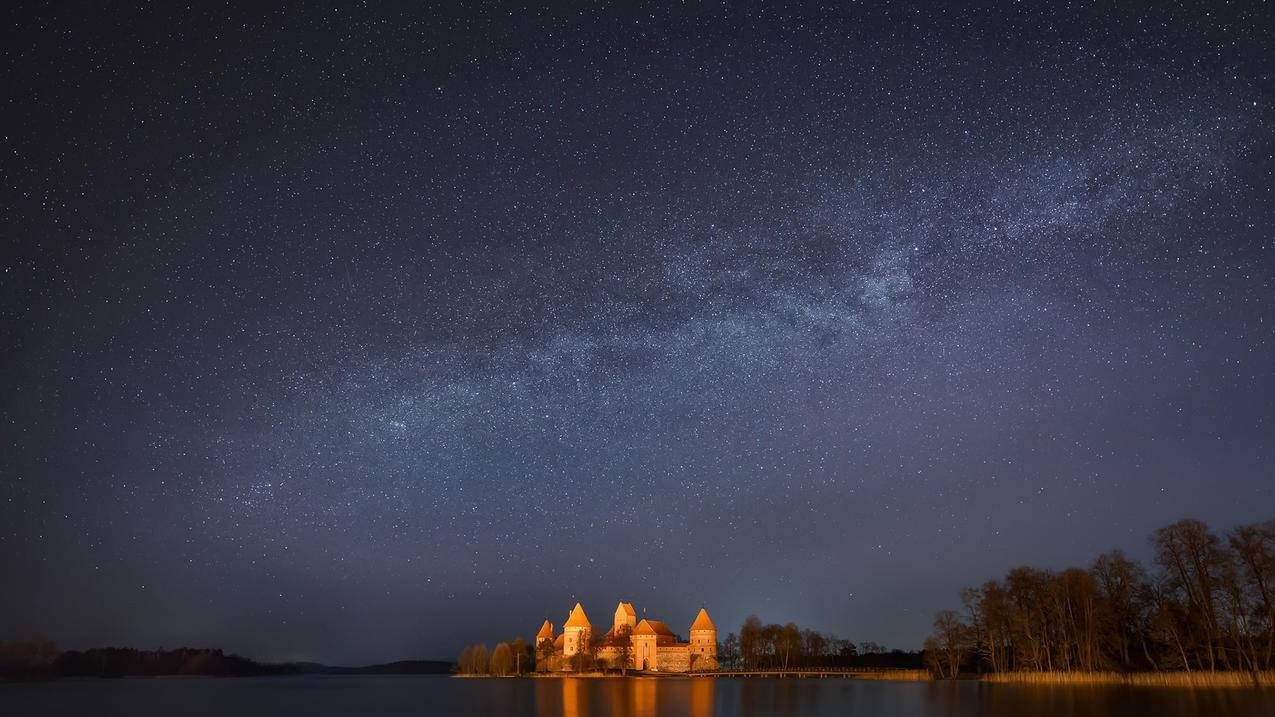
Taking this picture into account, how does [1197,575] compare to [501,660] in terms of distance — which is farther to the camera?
[501,660]

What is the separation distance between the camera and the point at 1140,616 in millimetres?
75250

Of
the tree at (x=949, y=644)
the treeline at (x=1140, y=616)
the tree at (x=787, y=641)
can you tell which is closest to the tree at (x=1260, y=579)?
the treeline at (x=1140, y=616)

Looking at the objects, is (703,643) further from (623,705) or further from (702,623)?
(623,705)

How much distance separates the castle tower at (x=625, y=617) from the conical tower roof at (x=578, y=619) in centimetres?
794

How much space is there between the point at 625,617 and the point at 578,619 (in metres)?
12.5

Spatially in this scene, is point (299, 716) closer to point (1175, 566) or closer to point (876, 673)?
point (1175, 566)

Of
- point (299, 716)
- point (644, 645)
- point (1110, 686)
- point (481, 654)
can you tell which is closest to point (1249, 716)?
point (1110, 686)

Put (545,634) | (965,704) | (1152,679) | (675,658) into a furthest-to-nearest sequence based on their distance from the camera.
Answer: (545,634) → (675,658) → (1152,679) → (965,704)

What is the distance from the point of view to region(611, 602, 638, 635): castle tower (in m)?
179

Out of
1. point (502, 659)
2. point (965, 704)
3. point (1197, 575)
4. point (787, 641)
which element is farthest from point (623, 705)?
point (502, 659)

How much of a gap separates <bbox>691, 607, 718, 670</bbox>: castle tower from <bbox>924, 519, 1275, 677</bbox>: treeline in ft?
229

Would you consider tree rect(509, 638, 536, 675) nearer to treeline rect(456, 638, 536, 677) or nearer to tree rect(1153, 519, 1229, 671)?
treeline rect(456, 638, 536, 677)

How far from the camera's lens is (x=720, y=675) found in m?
155

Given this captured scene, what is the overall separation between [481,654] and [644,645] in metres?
32.5
